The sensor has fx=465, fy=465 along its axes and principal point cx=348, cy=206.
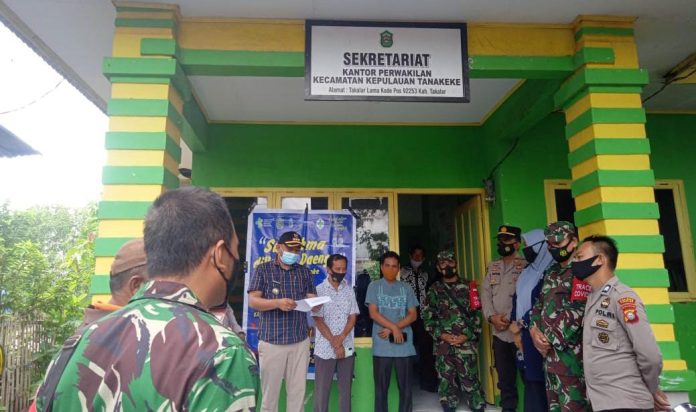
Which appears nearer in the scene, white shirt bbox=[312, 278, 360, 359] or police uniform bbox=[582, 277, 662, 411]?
police uniform bbox=[582, 277, 662, 411]

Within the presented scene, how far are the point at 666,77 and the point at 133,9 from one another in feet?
16.9

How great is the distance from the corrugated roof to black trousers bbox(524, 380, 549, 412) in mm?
5866

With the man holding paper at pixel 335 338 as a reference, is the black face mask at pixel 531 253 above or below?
above

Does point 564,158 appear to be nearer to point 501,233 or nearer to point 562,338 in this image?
point 501,233

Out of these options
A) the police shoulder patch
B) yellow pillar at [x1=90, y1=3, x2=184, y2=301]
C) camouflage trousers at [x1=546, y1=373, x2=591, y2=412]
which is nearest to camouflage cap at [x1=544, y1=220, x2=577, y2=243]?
the police shoulder patch

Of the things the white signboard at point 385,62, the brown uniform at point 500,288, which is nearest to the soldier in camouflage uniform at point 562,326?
the brown uniform at point 500,288

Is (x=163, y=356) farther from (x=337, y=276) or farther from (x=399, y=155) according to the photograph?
(x=399, y=155)

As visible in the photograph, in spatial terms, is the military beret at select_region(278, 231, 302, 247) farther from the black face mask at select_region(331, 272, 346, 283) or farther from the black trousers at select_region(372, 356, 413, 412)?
the black trousers at select_region(372, 356, 413, 412)

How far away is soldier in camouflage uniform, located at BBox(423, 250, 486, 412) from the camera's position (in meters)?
4.68

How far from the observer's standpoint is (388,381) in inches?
183

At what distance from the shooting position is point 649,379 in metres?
2.60

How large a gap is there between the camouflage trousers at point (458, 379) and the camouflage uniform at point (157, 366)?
415cm

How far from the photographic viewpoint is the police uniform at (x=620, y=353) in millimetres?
2580

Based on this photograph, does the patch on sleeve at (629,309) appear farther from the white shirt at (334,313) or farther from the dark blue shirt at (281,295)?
the dark blue shirt at (281,295)
